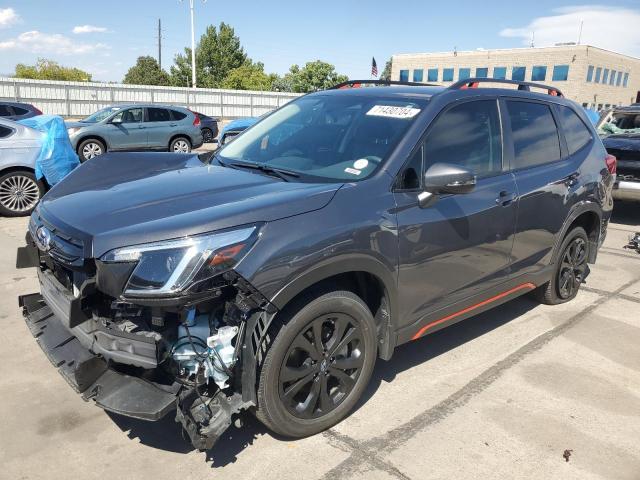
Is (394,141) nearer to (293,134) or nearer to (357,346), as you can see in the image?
(293,134)

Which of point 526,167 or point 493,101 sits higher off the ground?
point 493,101

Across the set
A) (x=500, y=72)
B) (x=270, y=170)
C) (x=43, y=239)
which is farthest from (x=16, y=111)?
(x=500, y=72)

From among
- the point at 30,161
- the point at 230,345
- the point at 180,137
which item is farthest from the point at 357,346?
the point at 180,137

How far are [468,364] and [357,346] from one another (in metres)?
1.22

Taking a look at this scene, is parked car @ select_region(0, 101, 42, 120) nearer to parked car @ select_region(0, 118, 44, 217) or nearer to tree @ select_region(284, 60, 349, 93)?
parked car @ select_region(0, 118, 44, 217)

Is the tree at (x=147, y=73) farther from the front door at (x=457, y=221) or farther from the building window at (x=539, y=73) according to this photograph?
the front door at (x=457, y=221)

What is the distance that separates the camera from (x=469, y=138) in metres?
3.57

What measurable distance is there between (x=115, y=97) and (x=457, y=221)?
1127 inches

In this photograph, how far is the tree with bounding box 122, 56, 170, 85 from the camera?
83.5m

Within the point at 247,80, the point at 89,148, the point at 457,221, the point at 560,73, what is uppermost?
the point at 560,73

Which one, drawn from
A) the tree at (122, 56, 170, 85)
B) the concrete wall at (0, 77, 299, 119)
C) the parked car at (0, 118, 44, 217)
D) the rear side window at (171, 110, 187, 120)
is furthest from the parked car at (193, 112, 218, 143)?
the tree at (122, 56, 170, 85)

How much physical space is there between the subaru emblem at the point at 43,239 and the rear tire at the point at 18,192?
6.02m

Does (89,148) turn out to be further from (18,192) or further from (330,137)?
(330,137)

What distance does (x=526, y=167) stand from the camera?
3.99 meters
